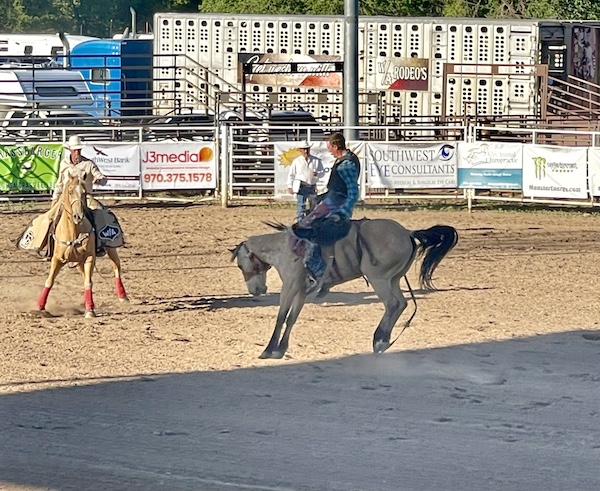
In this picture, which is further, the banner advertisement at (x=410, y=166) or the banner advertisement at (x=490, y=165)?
the banner advertisement at (x=410, y=166)

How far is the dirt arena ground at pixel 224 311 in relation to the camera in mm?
9305

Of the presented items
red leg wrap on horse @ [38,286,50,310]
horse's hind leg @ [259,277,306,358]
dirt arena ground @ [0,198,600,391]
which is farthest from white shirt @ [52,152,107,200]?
horse's hind leg @ [259,277,306,358]

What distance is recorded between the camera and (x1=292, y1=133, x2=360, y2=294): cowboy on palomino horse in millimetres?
9414

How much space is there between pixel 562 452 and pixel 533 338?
3593 mm

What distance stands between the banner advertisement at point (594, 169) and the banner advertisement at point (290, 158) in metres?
3.98

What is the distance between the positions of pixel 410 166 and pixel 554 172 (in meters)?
2.58

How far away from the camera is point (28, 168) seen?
21.2m

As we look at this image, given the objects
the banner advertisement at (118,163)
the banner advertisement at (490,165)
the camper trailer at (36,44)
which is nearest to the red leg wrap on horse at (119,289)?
the banner advertisement at (118,163)

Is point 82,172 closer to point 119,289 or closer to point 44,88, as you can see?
point 119,289

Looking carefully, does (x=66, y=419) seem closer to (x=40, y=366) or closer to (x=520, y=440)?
(x=40, y=366)

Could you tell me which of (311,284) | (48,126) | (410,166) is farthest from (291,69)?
(311,284)

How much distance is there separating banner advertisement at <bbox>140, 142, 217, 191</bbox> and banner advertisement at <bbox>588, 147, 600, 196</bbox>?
22.0 ft

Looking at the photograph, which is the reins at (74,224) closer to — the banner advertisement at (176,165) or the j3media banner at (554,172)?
the banner advertisement at (176,165)

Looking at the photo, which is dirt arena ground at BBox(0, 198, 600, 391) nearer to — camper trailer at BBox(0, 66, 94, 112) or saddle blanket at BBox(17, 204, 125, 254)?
saddle blanket at BBox(17, 204, 125, 254)
